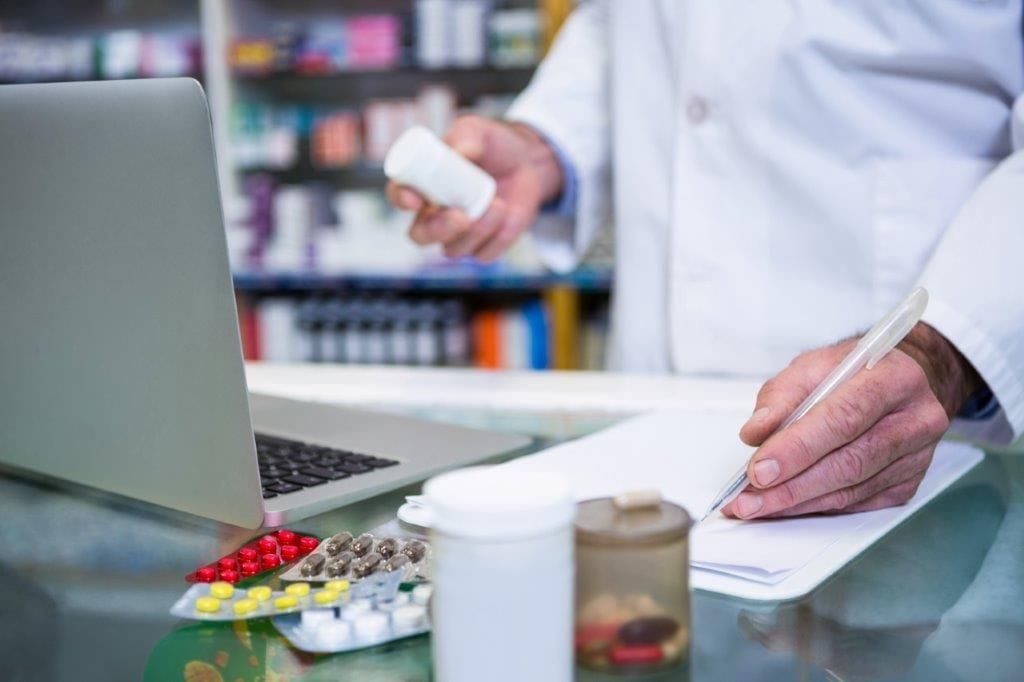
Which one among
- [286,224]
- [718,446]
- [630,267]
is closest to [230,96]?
[286,224]

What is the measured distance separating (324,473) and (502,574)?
0.40m

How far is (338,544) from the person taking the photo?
61 cm

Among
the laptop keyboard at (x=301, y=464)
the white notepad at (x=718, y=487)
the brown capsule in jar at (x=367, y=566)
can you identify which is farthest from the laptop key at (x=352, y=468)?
the brown capsule in jar at (x=367, y=566)

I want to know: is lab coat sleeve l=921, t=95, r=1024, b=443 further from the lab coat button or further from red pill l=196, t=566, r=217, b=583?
red pill l=196, t=566, r=217, b=583

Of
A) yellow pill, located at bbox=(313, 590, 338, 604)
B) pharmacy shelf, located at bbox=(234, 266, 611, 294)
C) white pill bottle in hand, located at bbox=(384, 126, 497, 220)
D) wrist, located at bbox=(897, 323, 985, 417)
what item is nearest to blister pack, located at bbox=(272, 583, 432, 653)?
yellow pill, located at bbox=(313, 590, 338, 604)

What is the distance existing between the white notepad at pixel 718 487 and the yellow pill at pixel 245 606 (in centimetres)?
22

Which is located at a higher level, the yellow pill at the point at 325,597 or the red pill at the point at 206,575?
the yellow pill at the point at 325,597

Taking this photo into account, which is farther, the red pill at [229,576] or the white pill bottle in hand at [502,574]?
the red pill at [229,576]

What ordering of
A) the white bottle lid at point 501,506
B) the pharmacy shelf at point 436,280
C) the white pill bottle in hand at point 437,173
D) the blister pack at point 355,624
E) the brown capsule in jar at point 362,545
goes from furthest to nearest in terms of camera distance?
the pharmacy shelf at point 436,280 < the white pill bottle in hand at point 437,173 < the brown capsule in jar at point 362,545 < the blister pack at point 355,624 < the white bottle lid at point 501,506

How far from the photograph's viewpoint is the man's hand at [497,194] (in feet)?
3.81

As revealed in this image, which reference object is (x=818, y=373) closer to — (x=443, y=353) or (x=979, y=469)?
(x=979, y=469)

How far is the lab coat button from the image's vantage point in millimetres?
1277

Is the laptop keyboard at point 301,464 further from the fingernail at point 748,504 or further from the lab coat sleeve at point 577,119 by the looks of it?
the lab coat sleeve at point 577,119

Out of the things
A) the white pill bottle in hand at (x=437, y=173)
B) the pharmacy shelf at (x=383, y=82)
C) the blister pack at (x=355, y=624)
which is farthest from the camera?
the pharmacy shelf at (x=383, y=82)
